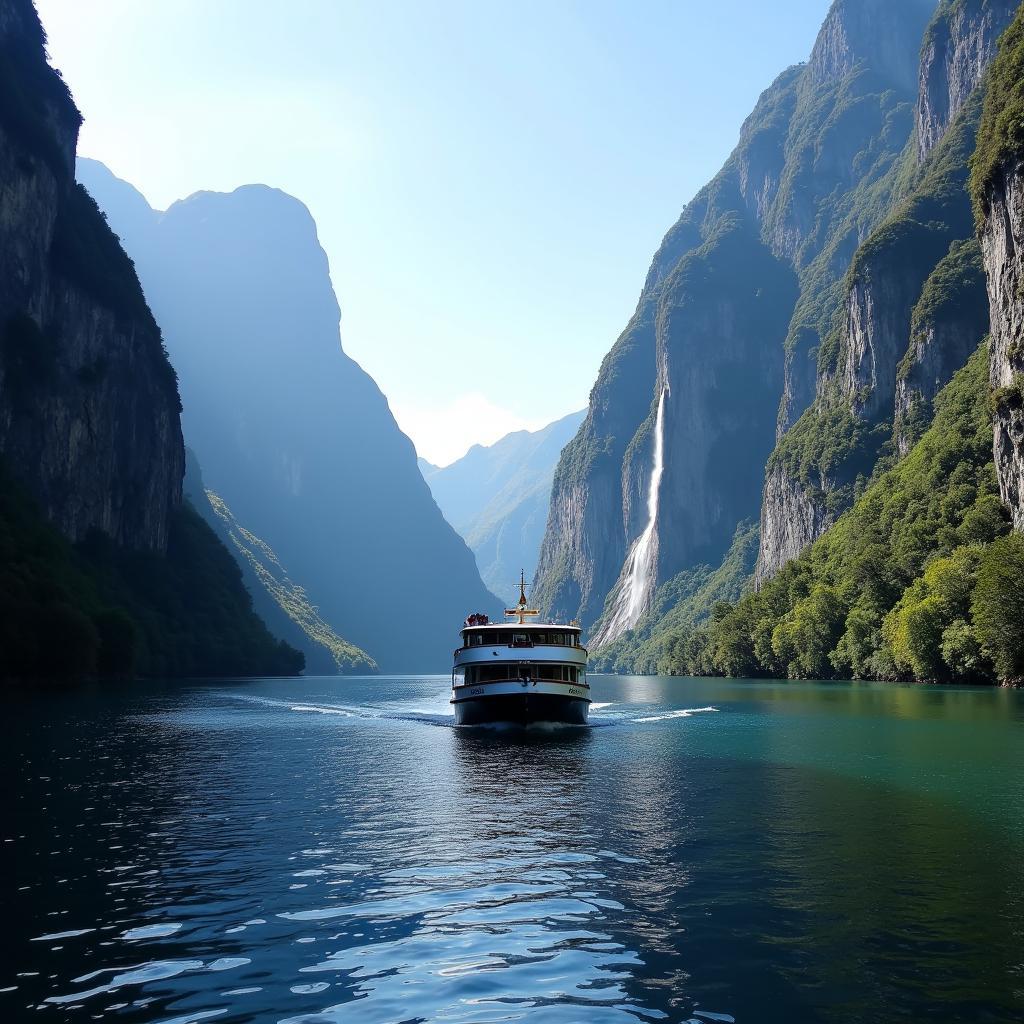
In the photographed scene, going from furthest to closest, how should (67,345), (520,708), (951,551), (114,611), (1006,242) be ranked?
(67,345), (1006,242), (951,551), (114,611), (520,708)

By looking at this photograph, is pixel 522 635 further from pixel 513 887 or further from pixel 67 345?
pixel 67 345

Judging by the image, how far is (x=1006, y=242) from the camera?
427 ft

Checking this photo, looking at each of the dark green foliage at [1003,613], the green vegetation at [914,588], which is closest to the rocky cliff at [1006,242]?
the green vegetation at [914,588]

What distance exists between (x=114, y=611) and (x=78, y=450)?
45.1m

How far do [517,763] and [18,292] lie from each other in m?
119

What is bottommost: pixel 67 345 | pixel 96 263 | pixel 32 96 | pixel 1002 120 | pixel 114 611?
pixel 114 611

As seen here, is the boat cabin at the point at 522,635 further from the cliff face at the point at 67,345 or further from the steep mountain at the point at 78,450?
the cliff face at the point at 67,345

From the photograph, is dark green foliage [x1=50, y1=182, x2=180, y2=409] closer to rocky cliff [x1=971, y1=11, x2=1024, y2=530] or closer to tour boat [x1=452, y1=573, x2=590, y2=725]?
tour boat [x1=452, y1=573, x2=590, y2=725]

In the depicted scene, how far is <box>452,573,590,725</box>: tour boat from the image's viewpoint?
5806 cm

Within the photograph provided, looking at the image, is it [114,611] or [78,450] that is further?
[78,450]

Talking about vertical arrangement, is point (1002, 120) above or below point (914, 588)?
above

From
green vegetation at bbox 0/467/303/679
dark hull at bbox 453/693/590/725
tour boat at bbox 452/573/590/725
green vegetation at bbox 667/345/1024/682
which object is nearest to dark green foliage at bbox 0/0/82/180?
green vegetation at bbox 0/467/303/679

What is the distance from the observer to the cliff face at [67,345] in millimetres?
132125

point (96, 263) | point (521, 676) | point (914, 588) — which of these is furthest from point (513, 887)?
point (96, 263)
